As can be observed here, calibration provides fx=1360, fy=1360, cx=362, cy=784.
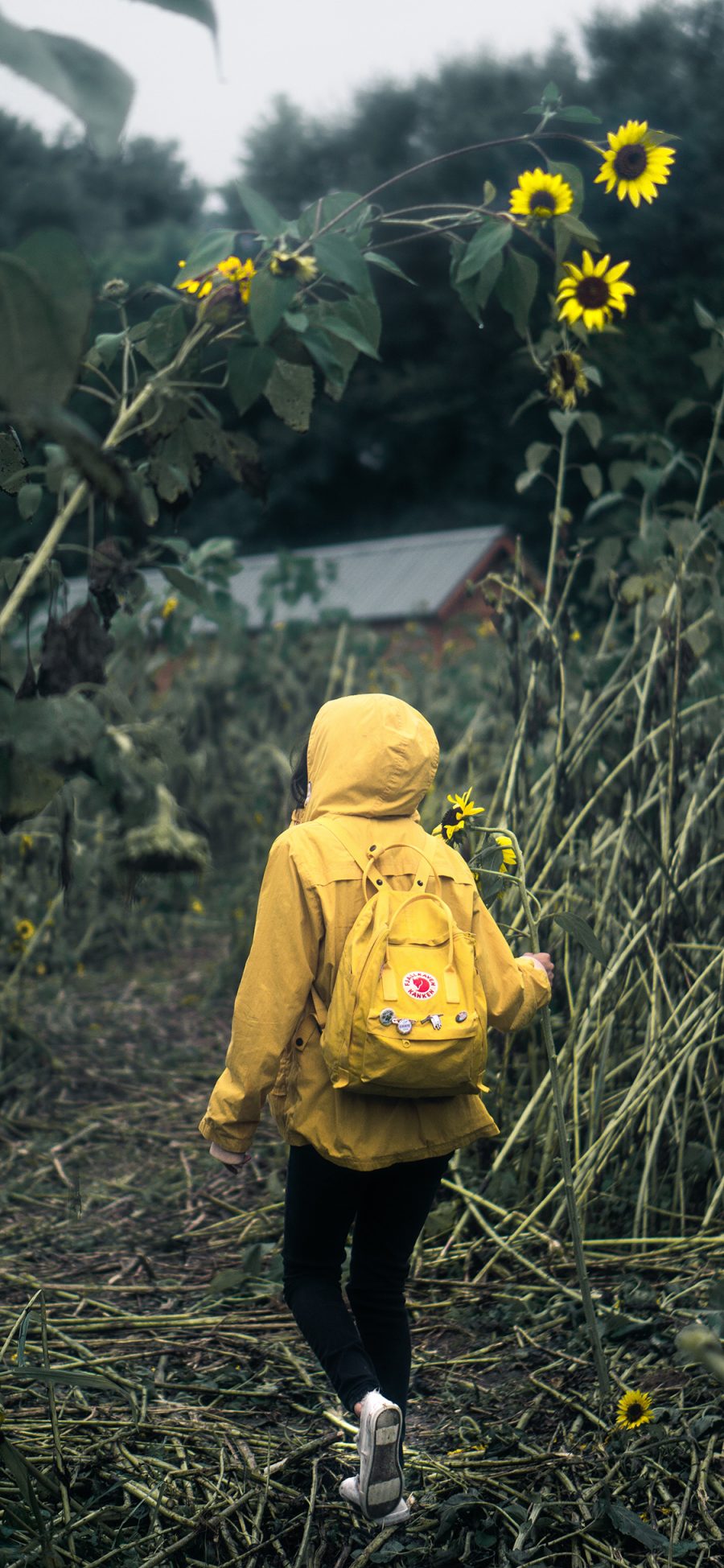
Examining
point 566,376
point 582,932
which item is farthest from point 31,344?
point 566,376

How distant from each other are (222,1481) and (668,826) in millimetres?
1401

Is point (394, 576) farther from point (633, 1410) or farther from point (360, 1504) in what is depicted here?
Answer: point (360, 1504)

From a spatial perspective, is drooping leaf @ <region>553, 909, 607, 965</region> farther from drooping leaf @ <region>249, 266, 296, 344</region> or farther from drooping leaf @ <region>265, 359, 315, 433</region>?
drooping leaf @ <region>249, 266, 296, 344</region>

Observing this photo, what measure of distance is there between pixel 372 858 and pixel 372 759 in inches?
5.3

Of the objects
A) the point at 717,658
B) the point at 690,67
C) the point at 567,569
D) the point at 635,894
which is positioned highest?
the point at 690,67

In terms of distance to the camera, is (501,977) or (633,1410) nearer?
(633,1410)

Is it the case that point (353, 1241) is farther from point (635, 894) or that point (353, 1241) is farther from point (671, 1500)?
point (635, 894)

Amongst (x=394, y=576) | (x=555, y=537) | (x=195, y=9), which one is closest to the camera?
(x=195, y=9)

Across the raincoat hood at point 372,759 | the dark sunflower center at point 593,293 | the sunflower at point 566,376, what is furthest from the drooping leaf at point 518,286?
the sunflower at point 566,376

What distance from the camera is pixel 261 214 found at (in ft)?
4.33

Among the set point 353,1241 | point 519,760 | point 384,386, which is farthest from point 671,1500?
point 384,386

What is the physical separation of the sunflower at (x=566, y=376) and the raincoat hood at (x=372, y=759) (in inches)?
31.3

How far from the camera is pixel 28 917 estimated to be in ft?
14.9

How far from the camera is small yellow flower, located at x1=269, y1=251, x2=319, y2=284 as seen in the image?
140 cm
